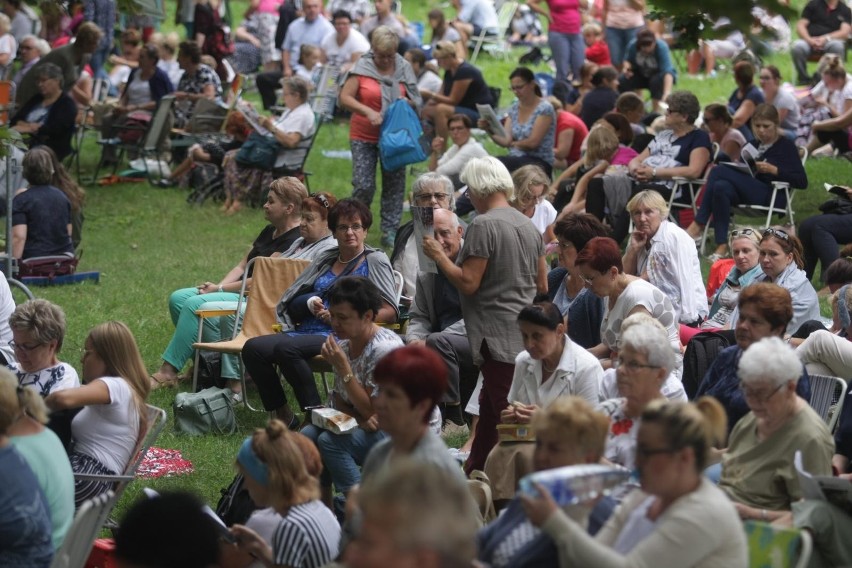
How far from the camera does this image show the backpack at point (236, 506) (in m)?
5.29

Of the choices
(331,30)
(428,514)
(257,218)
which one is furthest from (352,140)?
(428,514)

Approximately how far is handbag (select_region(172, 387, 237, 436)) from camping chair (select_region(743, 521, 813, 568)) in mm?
3980

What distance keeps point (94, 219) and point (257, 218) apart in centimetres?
178

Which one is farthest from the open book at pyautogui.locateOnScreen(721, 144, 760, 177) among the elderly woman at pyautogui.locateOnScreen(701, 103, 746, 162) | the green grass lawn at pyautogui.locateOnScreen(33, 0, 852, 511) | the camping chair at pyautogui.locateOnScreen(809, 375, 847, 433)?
the camping chair at pyautogui.locateOnScreen(809, 375, 847, 433)

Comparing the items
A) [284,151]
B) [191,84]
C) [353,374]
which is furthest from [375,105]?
[353,374]

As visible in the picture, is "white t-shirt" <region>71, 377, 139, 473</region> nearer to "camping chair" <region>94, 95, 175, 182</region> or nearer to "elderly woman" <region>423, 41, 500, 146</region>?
"elderly woman" <region>423, 41, 500, 146</region>

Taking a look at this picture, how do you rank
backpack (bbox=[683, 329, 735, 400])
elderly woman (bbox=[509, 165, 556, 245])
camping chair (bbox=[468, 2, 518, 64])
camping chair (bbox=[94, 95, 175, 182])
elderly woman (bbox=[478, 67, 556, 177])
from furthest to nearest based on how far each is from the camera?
1. camping chair (bbox=[468, 2, 518, 64])
2. camping chair (bbox=[94, 95, 175, 182])
3. elderly woman (bbox=[478, 67, 556, 177])
4. elderly woman (bbox=[509, 165, 556, 245])
5. backpack (bbox=[683, 329, 735, 400])

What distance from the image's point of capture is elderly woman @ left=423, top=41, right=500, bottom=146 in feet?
45.4

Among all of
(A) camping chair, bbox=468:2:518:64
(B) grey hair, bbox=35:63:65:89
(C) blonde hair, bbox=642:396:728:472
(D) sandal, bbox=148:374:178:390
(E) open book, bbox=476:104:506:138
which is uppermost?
(C) blonde hair, bbox=642:396:728:472

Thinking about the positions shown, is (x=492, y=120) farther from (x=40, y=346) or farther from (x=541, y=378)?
(x=40, y=346)

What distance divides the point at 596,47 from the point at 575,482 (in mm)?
14654

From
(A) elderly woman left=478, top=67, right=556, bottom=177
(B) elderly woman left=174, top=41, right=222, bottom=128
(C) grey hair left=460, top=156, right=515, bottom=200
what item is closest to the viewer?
(C) grey hair left=460, top=156, right=515, bottom=200

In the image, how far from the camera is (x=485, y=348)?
6.71m

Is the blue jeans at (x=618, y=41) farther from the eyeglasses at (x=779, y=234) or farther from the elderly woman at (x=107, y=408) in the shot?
the elderly woman at (x=107, y=408)
